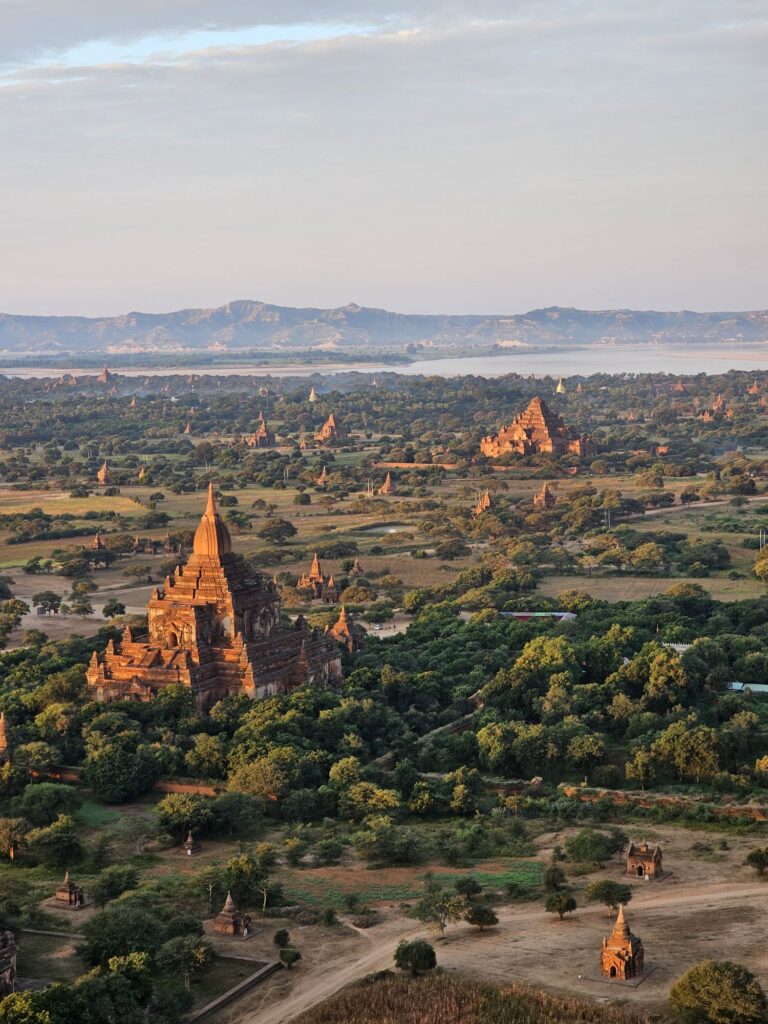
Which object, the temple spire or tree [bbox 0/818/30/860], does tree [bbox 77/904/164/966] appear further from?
the temple spire

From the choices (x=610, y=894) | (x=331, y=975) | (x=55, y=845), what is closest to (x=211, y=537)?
(x=55, y=845)

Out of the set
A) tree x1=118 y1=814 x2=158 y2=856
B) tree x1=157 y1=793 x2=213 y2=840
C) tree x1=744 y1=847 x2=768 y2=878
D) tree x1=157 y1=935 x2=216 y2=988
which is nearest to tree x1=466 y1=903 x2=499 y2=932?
tree x1=157 y1=935 x2=216 y2=988

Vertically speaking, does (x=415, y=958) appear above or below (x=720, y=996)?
below

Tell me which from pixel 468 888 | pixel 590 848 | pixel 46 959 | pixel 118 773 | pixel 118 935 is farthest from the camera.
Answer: pixel 118 773

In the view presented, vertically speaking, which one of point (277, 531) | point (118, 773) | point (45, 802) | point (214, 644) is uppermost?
point (214, 644)

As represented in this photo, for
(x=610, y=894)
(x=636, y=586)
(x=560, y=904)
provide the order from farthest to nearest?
1. (x=636, y=586)
2. (x=610, y=894)
3. (x=560, y=904)

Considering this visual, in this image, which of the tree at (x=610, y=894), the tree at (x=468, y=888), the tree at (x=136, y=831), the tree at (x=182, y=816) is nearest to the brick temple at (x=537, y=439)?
the tree at (x=182, y=816)

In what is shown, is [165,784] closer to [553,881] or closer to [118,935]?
[118,935]

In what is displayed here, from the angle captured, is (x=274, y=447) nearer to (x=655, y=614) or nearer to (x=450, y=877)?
(x=655, y=614)

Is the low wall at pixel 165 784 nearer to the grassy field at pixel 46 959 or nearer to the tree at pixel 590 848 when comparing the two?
the grassy field at pixel 46 959
